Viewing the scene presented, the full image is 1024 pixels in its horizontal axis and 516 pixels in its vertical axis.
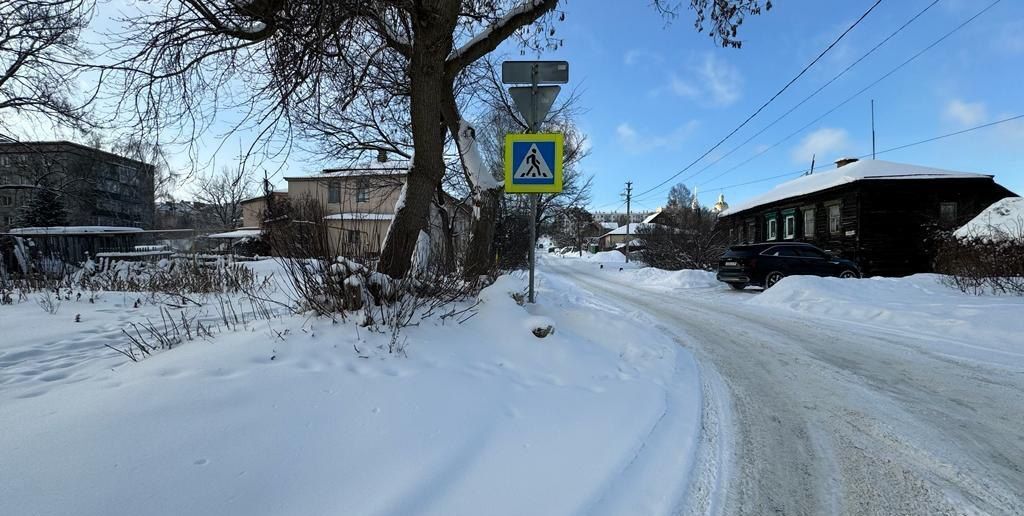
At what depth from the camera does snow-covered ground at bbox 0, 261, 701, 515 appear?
1.71 m

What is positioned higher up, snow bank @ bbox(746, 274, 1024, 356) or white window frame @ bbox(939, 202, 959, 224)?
white window frame @ bbox(939, 202, 959, 224)

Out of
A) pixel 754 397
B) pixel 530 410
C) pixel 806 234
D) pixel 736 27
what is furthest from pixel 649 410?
pixel 806 234

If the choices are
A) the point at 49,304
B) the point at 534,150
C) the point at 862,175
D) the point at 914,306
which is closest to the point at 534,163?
the point at 534,150

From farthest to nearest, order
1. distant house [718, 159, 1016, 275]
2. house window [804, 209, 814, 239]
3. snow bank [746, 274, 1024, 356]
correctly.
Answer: house window [804, 209, 814, 239]
distant house [718, 159, 1016, 275]
snow bank [746, 274, 1024, 356]

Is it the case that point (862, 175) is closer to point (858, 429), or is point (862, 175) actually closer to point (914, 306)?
point (914, 306)

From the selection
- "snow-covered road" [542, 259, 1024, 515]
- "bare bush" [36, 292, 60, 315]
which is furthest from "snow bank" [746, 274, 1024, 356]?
"bare bush" [36, 292, 60, 315]

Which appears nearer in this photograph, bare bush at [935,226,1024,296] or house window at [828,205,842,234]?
bare bush at [935,226,1024,296]

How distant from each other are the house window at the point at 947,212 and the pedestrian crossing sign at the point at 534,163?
22578 millimetres

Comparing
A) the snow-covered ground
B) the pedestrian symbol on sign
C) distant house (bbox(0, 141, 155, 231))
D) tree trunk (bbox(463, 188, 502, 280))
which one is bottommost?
the snow-covered ground

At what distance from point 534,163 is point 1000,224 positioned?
1406cm

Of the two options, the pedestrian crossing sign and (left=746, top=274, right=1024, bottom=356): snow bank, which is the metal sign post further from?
(left=746, top=274, right=1024, bottom=356): snow bank

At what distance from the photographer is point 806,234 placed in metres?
22.4

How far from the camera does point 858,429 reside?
298 centimetres

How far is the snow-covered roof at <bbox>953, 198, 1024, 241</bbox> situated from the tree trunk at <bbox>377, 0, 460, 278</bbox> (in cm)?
1296
